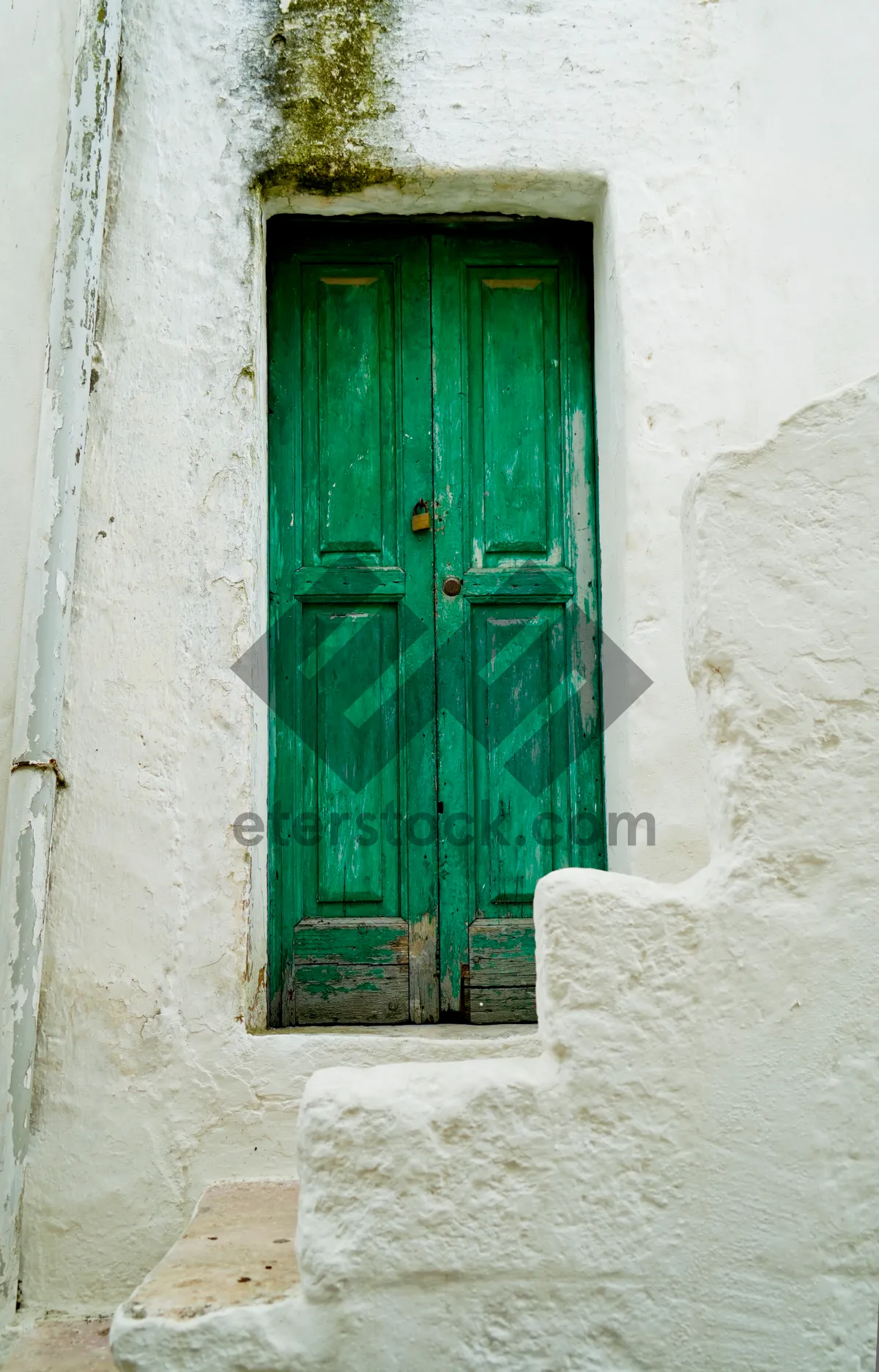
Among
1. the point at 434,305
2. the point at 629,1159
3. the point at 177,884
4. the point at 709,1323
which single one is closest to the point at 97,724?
the point at 177,884

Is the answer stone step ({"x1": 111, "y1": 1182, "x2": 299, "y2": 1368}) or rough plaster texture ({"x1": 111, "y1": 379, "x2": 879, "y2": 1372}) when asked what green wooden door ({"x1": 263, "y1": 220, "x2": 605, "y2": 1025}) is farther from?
rough plaster texture ({"x1": 111, "y1": 379, "x2": 879, "y2": 1372})

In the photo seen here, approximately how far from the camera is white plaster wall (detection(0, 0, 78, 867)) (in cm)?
276

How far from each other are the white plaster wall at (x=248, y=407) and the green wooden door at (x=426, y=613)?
137 millimetres

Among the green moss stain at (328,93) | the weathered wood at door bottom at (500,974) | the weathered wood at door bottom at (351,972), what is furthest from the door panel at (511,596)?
the green moss stain at (328,93)

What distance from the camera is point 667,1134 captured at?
72.4 inches

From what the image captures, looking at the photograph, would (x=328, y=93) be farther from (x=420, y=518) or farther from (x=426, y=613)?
(x=426, y=613)

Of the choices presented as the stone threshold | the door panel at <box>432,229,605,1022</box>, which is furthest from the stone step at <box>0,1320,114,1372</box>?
the door panel at <box>432,229,605,1022</box>

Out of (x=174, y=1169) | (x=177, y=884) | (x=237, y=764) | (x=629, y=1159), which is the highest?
(x=237, y=764)

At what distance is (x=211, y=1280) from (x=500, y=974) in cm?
127

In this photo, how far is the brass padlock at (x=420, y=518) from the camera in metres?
3.15

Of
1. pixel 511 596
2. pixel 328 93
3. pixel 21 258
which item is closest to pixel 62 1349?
pixel 511 596

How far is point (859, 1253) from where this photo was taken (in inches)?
71.8

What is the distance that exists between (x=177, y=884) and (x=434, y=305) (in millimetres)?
1810

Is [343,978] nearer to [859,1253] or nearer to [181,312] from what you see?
[859,1253]
